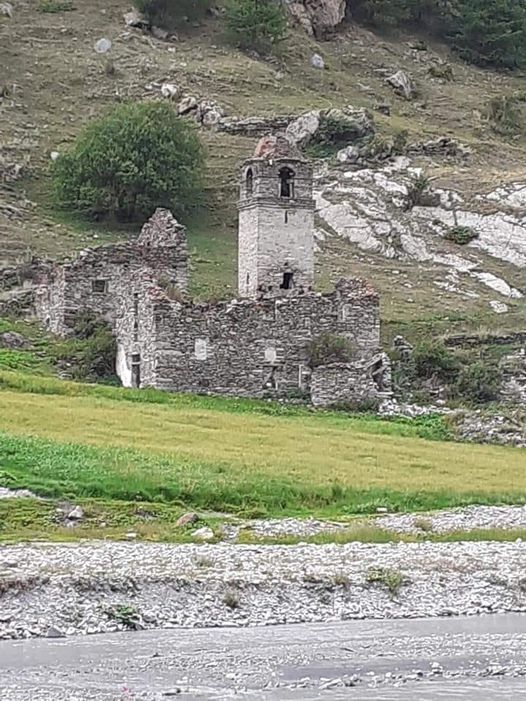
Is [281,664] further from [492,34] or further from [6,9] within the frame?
[492,34]

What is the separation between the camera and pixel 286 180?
73.3m

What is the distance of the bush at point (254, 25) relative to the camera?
406ft

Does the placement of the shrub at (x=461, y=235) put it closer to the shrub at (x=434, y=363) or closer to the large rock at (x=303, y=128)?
the large rock at (x=303, y=128)

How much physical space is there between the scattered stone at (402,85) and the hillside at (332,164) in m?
0.73

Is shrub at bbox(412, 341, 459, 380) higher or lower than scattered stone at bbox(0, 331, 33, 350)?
lower

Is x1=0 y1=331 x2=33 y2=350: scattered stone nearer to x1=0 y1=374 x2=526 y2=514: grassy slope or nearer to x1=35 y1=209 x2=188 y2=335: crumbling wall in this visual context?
x1=35 y1=209 x2=188 y2=335: crumbling wall

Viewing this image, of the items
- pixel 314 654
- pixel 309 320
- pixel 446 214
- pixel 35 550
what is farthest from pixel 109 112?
pixel 314 654

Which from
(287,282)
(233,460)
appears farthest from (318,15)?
(233,460)

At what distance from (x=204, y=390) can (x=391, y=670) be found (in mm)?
39102

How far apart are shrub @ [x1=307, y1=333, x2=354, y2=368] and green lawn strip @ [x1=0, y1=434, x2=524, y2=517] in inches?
859

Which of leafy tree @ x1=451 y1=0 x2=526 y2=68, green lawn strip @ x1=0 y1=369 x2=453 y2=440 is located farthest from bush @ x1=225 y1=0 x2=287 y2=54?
green lawn strip @ x1=0 y1=369 x2=453 y2=440

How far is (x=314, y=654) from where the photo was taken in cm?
2742

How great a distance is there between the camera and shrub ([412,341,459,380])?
218ft

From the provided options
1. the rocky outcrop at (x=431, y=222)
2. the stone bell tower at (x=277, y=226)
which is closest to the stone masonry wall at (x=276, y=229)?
the stone bell tower at (x=277, y=226)
